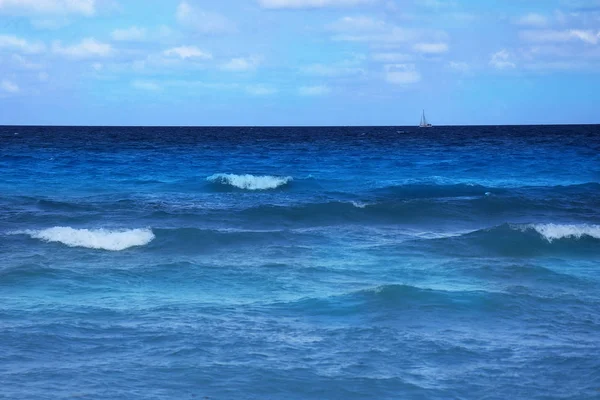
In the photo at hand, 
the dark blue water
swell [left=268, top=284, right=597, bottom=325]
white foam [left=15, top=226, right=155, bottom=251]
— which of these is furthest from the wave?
swell [left=268, top=284, right=597, bottom=325]

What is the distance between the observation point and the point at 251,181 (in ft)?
99.7

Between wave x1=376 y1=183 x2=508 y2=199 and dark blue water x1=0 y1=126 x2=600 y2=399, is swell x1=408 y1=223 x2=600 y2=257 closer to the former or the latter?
dark blue water x1=0 y1=126 x2=600 y2=399

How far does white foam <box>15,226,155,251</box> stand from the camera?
16.2 metres

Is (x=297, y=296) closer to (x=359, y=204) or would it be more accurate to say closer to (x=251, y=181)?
(x=359, y=204)

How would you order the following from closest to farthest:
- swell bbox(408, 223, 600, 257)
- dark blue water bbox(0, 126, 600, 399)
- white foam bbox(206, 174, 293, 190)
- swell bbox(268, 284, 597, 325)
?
dark blue water bbox(0, 126, 600, 399)
swell bbox(268, 284, 597, 325)
swell bbox(408, 223, 600, 257)
white foam bbox(206, 174, 293, 190)

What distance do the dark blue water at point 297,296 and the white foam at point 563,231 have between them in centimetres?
5

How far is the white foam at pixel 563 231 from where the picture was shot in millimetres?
17438

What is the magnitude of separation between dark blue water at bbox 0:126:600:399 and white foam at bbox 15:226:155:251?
66 millimetres

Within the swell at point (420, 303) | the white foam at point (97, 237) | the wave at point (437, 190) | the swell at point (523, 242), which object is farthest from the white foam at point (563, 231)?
the white foam at point (97, 237)

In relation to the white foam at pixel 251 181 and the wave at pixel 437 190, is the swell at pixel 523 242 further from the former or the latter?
the white foam at pixel 251 181

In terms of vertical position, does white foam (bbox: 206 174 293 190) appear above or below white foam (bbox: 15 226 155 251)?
above

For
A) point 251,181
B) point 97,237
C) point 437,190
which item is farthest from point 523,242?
point 251,181

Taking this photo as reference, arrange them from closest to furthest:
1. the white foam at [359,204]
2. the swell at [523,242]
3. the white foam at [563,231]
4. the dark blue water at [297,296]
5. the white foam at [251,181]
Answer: the dark blue water at [297,296], the swell at [523,242], the white foam at [563,231], the white foam at [359,204], the white foam at [251,181]

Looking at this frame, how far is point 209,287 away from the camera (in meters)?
12.5
